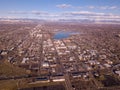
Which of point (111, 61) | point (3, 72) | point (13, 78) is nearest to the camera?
point (13, 78)

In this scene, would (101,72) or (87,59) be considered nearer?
(101,72)

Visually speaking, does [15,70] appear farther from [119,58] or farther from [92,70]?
[119,58]

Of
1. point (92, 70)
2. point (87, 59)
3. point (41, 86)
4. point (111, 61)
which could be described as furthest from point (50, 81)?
point (111, 61)

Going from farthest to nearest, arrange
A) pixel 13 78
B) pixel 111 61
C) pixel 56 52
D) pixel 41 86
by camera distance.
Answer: pixel 56 52, pixel 111 61, pixel 13 78, pixel 41 86

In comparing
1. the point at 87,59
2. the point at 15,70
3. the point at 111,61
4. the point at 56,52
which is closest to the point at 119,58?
the point at 111,61

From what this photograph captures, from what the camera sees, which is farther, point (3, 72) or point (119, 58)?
point (119, 58)

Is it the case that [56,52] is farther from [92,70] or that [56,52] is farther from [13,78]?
[13,78]

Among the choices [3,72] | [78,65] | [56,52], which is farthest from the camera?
[56,52]

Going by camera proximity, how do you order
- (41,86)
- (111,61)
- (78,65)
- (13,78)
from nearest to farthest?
1. (41,86)
2. (13,78)
3. (78,65)
4. (111,61)
